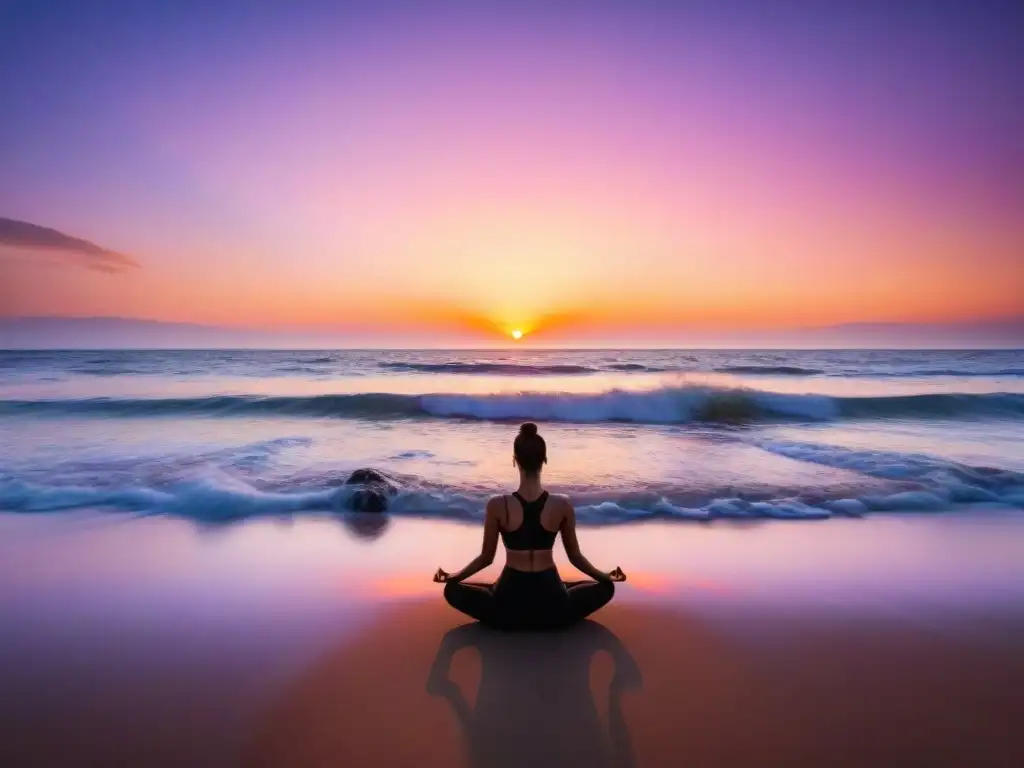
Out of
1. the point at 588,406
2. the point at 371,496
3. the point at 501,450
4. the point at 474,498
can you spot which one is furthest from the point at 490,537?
the point at 588,406

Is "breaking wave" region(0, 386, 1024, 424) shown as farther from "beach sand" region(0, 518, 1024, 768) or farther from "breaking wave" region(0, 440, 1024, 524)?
"beach sand" region(0, 518, 1024, 768)

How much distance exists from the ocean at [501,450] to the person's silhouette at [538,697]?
10.6 ft

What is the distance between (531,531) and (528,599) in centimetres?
53

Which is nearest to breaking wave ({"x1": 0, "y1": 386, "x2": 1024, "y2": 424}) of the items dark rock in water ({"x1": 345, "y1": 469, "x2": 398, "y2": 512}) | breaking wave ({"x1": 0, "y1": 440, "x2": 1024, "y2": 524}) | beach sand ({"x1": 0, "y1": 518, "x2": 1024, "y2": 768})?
breaking wave ({"x1": 0, "y1": 440, "x2": 1024, "y2": 524})

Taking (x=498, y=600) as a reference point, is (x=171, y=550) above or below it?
below

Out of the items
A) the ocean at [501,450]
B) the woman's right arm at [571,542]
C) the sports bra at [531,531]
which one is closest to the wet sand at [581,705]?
the woman's right arm at [571,542]

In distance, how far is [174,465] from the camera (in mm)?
10594

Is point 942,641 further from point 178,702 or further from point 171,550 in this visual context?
point 171,550

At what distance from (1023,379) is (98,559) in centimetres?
4622

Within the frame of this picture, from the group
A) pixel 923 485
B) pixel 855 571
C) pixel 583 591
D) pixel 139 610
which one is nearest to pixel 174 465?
pixel 139 610

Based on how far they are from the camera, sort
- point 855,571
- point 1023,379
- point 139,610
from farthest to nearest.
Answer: point 1023,379
point 855,571
point 139,610

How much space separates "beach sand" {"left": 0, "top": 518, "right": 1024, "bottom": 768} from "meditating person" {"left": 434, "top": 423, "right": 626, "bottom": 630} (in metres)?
0.19

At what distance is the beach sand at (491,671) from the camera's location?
2.92 m

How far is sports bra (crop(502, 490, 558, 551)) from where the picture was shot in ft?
12.9
